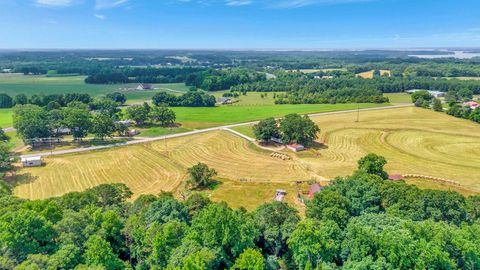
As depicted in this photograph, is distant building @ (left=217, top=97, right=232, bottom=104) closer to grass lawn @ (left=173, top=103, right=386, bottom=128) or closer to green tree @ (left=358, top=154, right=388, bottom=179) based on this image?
grass lawn @ (left=173, top=103, right=386, bottom=128)

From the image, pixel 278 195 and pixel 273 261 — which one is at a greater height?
pixel 273 261

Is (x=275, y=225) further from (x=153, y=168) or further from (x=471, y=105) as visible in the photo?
(x=471, y=105)

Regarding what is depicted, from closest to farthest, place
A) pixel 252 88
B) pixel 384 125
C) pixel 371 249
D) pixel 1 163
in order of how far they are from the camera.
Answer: pixel 371 249, pixel 1 163, pixel 384 125, pixel 252 88

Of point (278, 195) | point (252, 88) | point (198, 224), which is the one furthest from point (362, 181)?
point (252, 88)

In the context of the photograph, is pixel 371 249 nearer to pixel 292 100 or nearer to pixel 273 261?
pixel 273 261

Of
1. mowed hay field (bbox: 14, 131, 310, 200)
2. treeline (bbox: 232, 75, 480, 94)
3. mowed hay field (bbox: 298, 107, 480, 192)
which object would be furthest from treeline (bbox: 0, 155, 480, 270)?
treeline (bbox: 232, 75, 480, 94)

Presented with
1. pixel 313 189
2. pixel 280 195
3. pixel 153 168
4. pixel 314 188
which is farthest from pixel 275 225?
pixel 153 168
